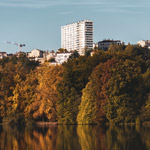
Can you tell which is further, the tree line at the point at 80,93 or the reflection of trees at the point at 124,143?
the tree line at the point at 80,93

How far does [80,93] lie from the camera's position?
64188 mm

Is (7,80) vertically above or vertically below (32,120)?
above

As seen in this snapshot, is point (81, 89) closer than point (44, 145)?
No

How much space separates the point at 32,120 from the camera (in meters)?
64.6

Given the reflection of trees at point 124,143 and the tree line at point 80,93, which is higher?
the tree line at point 80,93

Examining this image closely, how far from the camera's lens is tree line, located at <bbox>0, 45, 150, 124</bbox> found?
187 ft

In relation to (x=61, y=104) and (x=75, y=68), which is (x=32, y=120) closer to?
(x=61, y=104)

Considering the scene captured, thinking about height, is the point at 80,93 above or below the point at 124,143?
above

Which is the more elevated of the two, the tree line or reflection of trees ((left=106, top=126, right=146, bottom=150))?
the tree line

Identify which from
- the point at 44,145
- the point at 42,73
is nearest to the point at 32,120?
the point at 42,73

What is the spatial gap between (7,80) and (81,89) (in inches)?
507

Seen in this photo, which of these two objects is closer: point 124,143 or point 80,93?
point 124,143

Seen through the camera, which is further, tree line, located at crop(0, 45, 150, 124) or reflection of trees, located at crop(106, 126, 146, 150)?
tree line, located at crop(0, 45, 150, 124)

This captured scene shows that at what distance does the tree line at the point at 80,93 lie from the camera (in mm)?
57000
